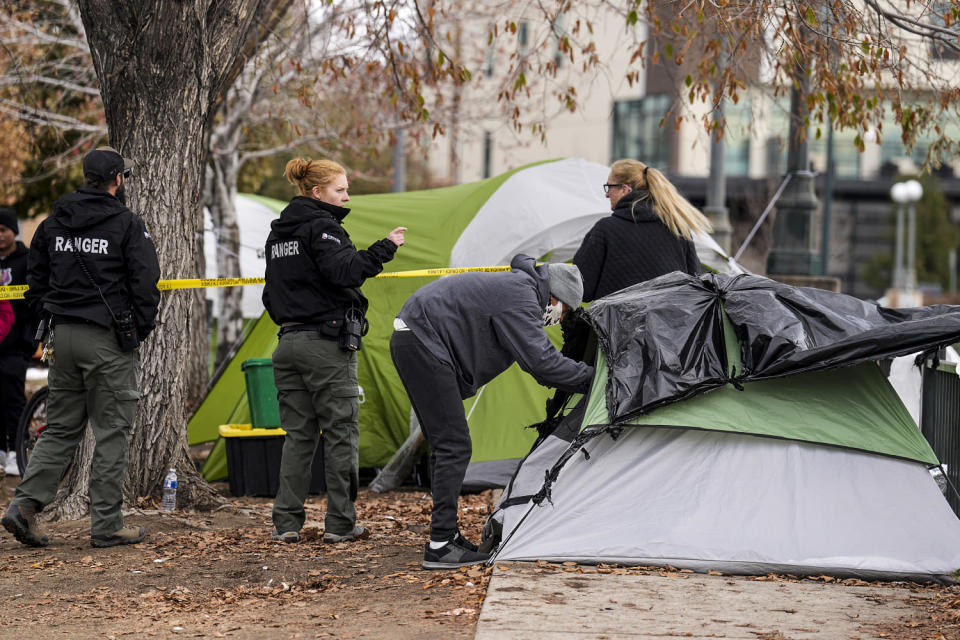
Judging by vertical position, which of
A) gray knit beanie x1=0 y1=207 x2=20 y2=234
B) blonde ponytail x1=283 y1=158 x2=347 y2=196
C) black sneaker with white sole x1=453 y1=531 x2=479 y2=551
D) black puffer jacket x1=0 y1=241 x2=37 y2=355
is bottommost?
black sneaker with white sole x1=453 y1=531 x2=479 y2=551

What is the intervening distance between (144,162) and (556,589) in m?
3.59

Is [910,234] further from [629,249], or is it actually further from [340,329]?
[340,329]

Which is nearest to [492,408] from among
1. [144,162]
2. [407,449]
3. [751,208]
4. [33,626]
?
[407,449]

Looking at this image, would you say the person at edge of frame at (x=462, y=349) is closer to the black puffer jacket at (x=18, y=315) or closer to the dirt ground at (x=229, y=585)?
the dirt ground at (x=229, y=585)

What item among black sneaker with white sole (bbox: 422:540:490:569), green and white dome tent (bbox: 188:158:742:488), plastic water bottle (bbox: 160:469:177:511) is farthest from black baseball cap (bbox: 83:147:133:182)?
green and white dome tent (bbox: 188:158:742:488)

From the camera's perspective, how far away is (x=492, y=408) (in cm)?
840

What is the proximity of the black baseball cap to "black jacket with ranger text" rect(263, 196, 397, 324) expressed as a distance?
841mm

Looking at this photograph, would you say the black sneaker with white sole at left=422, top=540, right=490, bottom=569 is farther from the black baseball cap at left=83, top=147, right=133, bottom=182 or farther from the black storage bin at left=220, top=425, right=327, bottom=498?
the black storage bin at left=220, top=425, right=327, bottom=498

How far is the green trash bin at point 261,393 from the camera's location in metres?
8.09

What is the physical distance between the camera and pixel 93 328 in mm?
5859

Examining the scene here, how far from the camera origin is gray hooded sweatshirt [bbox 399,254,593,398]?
17.2 ft

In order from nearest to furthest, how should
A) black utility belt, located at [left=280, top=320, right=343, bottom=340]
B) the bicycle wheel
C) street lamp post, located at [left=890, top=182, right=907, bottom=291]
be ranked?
black utility belt, located at [left=280, top=320, right=343, bottom=340], the bicycle wheel, street lamp post, located at [left=890, top=182, right=907, bottom=291]

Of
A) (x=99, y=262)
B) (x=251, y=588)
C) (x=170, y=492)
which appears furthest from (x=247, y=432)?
(x=251, y=588)

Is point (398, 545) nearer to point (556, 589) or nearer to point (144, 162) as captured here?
point (556, 589)
